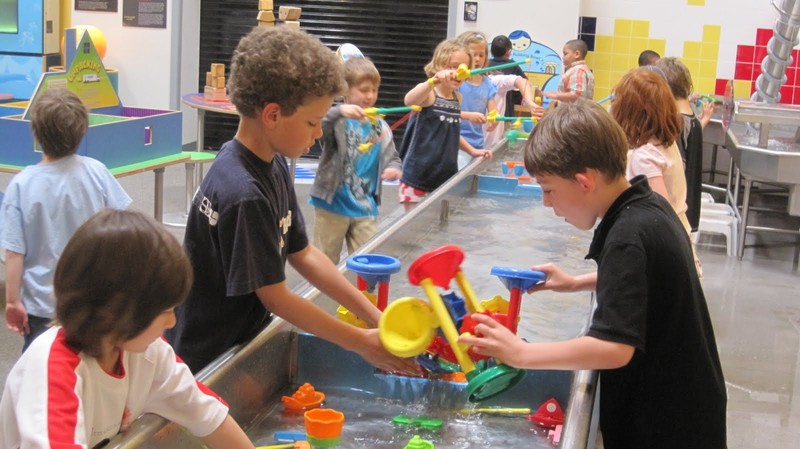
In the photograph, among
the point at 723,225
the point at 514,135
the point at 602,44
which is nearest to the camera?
the point at 514,135

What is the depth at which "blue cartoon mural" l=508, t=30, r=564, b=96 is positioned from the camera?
8.66 meters

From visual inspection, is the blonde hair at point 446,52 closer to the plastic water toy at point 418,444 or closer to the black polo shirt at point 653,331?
the black polo shirt at point 653,331

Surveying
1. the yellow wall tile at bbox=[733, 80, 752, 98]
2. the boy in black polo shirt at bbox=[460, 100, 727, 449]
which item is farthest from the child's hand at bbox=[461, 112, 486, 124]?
the yellow wall tile at bbox=[733, 80, 752, 98]

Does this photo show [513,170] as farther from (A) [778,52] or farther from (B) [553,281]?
(A) [778,52]

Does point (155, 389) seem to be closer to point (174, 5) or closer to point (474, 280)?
point (474, 280)

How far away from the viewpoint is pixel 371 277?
2.23 metres

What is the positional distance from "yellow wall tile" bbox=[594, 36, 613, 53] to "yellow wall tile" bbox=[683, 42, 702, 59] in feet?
2.22

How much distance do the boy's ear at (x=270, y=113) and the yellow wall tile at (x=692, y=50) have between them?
775cm

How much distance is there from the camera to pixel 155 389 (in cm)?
148

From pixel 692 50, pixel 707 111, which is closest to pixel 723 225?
pixel 707 111

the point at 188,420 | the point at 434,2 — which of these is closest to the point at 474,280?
the point at 188,420

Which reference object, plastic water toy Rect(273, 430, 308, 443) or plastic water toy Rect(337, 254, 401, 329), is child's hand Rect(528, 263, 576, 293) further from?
plastic water toy Rect(273, 430, 308, 443)

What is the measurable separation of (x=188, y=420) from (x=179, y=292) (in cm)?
25

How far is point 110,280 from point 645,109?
97.8 inches
